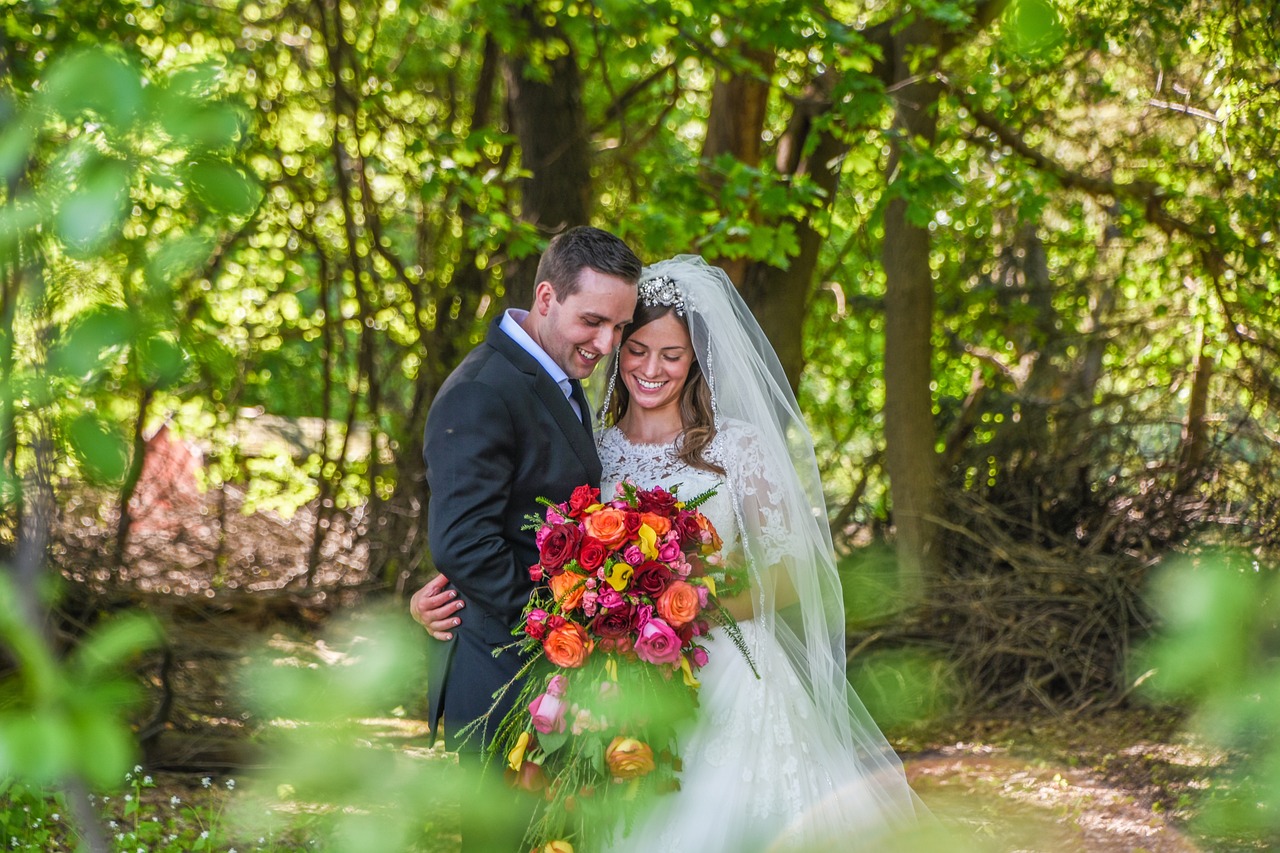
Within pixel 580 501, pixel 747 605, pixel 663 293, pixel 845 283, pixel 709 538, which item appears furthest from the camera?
pixel 845 283

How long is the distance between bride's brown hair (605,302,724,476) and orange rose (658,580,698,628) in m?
0.75

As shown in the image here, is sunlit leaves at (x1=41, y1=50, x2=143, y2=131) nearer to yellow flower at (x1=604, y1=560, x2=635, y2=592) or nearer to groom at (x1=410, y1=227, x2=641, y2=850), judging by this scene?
yellow flower at (x1=604, y1=560, x2=635, y2=592)

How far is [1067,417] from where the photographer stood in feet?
23.9

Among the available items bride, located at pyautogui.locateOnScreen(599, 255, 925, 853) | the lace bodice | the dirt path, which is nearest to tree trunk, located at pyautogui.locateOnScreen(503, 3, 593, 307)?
bride, located at pyautogui.locateOnScreen(599, 255, 925, 853)

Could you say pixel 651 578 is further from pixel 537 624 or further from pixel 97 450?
pixel 97 450

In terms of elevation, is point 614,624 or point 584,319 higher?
point 584,319

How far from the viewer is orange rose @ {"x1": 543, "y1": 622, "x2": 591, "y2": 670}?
252 centimetres

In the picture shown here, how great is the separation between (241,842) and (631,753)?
2.68 meters

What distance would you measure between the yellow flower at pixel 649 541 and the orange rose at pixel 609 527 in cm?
4

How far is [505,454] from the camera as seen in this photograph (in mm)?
2938

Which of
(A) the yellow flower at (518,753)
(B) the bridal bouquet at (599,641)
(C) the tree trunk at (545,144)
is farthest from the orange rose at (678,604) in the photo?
(C) the tree trunk at (545,144)

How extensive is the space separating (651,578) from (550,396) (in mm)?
667

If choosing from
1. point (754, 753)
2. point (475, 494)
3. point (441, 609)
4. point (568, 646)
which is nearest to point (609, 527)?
point (568, 646)

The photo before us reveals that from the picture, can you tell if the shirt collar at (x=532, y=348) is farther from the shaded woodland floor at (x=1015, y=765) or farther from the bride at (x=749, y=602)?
the shaded woodland floor at (x=1015, y=765)
